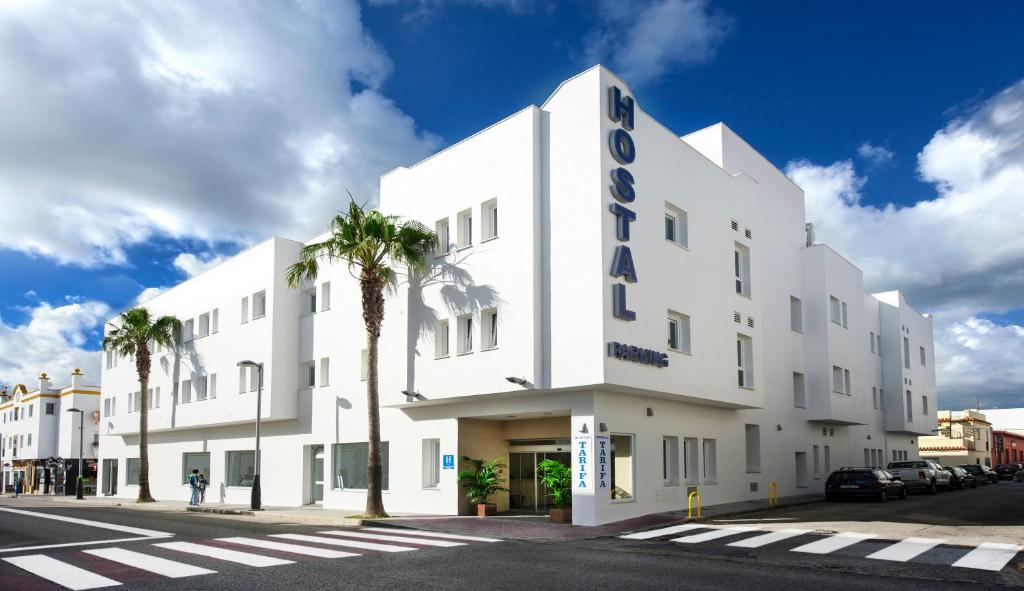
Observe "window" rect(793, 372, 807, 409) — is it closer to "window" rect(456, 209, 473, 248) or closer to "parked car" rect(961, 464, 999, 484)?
"window" rect(456, 209, 473, 248)

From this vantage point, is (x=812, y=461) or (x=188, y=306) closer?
(x=812, y=461)

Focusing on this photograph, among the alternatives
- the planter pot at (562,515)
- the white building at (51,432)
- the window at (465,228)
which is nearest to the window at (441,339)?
the window at (465,228)

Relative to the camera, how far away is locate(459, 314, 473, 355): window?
23.9 metres

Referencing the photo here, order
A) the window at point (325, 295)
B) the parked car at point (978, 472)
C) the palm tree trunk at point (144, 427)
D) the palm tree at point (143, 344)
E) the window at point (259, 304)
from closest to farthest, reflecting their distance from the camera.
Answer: the window at point (325, 295) → the window at point (259, 304) → the palm tree trunk at point (144, 427) → the palm tree at point (143, 344) → the parked car at point (978, 472)

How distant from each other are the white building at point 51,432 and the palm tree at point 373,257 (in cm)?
5314

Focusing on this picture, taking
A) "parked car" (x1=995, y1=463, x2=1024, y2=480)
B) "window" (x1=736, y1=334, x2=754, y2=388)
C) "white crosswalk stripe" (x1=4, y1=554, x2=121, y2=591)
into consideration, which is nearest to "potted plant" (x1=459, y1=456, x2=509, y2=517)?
"window" (x1=736, y1=334, x2=754, y2=388)

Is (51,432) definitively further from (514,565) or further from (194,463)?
(514,565)

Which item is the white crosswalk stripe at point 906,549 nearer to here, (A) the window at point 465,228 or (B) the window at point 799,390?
(A) the window at point 465,228

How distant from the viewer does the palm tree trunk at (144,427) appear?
39.8 metres

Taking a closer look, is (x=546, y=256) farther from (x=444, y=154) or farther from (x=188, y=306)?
(x=188, y=306)

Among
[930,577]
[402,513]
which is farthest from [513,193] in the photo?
[930,577]

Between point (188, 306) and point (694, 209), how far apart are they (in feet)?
89.1

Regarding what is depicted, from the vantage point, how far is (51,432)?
71000mm

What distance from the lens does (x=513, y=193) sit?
2289cm
